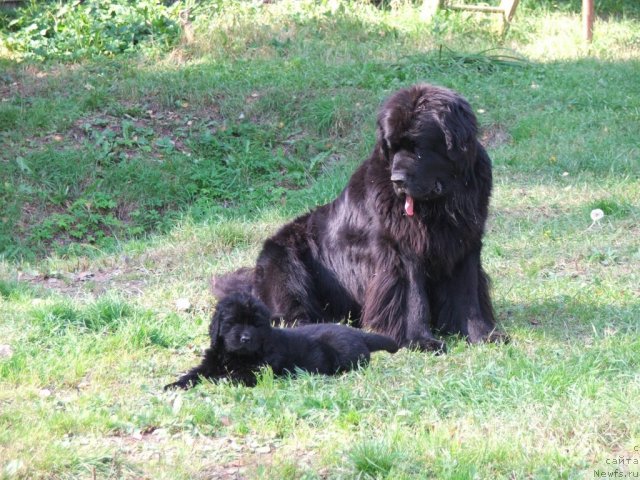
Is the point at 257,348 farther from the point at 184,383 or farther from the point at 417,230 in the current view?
the point at 417,230

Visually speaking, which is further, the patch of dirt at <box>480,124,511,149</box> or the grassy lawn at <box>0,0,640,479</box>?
the patch of dirt at <box>480,124,511,149</box>

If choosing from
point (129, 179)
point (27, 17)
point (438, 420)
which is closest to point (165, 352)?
point (438, 420)

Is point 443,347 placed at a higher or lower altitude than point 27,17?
lower

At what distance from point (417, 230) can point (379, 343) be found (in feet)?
2.59

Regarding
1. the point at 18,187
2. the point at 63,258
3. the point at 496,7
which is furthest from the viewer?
the point at 496,7

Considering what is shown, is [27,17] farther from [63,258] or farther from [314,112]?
[63,258]

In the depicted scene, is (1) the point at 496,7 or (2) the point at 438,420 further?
(1) the point at 496,7

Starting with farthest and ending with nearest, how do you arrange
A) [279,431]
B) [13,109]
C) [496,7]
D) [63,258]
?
1. [496,7]
2. [13,109]
3. [63,258]
4. [279,431]

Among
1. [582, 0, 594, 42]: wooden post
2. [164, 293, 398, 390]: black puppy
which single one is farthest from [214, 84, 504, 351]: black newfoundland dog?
[582, 0, 594, 42]: wooden post

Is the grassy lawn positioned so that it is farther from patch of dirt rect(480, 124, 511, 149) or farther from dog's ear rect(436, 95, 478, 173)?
dog's ear rect(436, 95, 478, 173)

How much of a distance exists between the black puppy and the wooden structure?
1026 centimetres

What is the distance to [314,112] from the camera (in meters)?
12.0

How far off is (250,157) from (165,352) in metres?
5.98

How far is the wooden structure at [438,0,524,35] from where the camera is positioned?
14.4 meters
